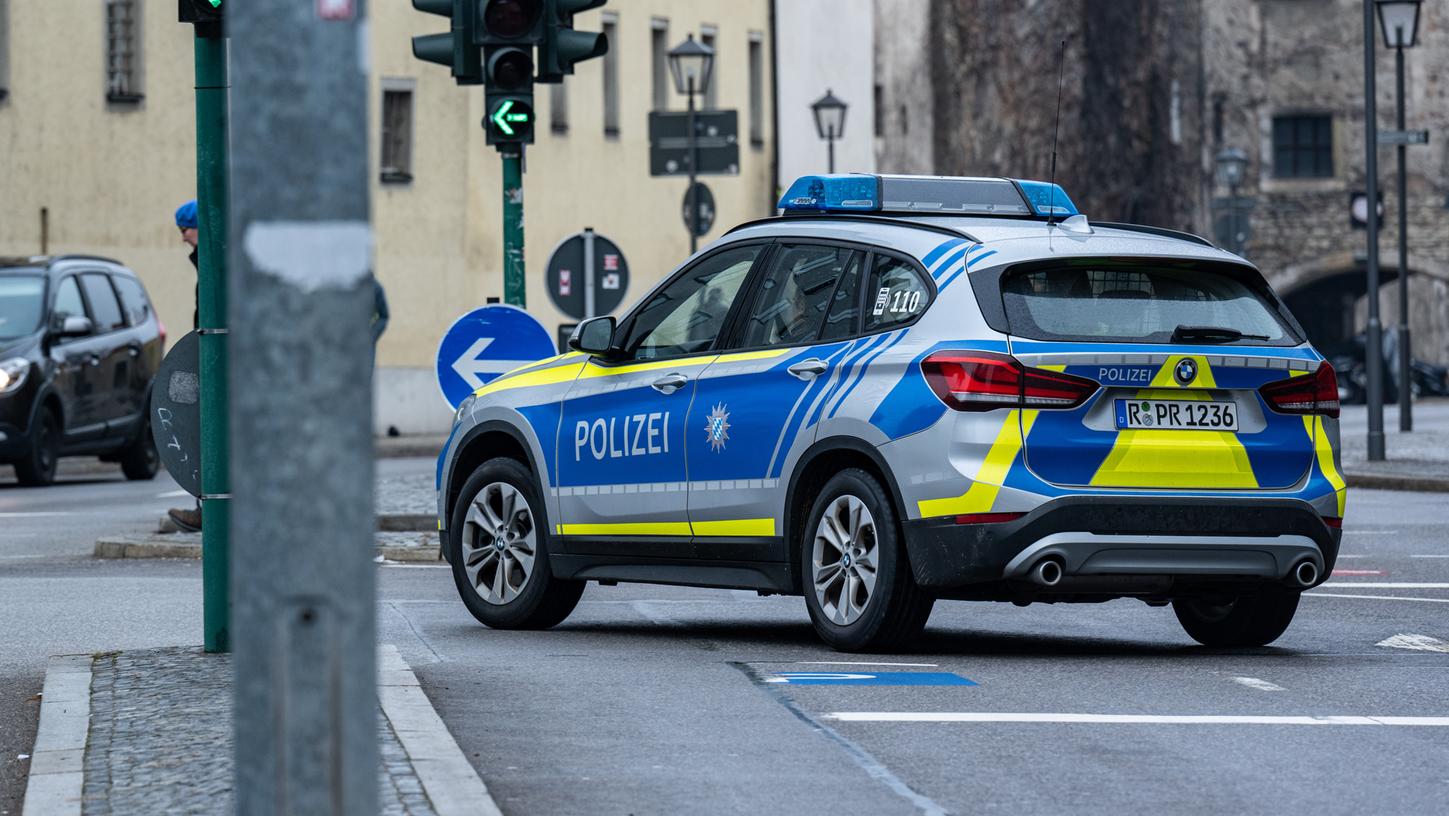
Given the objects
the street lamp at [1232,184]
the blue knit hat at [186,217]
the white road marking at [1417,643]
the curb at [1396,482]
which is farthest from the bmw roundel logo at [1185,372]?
the street lamp at [1232,184]

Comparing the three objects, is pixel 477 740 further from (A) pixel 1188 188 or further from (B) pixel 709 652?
(A) pixel 1188 188

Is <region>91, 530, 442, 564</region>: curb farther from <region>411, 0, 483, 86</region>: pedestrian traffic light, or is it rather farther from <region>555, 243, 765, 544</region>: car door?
<region>555, 243, 765, 544</region>: car door

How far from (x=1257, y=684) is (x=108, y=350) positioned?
714 inches

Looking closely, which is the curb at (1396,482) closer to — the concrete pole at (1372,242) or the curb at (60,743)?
the concrete pole at (1372,242)

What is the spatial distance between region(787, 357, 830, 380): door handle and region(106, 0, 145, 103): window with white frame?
30730 millimetres

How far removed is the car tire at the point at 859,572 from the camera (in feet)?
32.8

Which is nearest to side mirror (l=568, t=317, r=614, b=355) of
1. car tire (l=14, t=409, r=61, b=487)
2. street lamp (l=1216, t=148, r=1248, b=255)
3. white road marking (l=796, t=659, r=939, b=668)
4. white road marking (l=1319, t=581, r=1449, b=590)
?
white road marking (l=796, t=659, r=939, b=668)

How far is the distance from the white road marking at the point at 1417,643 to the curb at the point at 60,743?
16.3ft

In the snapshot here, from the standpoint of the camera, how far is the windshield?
82.1ft

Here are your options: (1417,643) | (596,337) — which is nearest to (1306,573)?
(1417,643)

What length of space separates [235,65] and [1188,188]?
58.8 meters

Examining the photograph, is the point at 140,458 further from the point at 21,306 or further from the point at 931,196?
the point at 931,196

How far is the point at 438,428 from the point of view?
1718 inches

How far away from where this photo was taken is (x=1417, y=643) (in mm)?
11141
